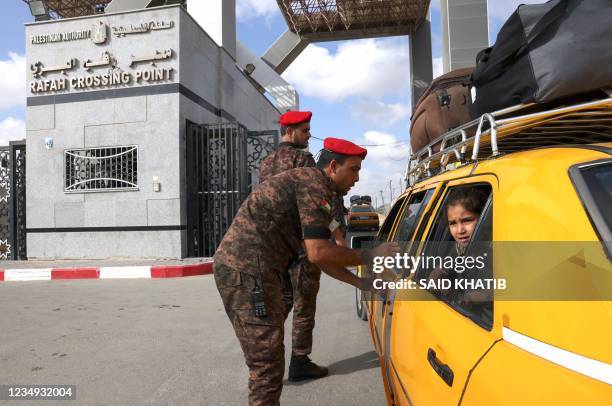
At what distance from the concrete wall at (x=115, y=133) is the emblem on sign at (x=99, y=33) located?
0.09 metres

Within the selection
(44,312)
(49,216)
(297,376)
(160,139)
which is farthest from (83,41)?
(297,376)

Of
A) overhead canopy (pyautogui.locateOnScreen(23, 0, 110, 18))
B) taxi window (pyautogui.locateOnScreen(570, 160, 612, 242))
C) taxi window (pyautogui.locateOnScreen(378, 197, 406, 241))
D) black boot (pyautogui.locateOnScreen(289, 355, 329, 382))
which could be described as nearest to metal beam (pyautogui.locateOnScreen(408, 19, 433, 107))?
overhead canopy (pyautogui.locateOnScreen(23, 0, 110, 18))

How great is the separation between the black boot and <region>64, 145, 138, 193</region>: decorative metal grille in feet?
25.3

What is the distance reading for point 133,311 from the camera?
5305 mm

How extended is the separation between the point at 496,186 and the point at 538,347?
23.2 inches

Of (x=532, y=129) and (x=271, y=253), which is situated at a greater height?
(x=532, y=129)

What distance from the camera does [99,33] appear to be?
32.5 feet

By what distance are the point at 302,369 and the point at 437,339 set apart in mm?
1935

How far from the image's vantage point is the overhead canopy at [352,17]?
21141mm

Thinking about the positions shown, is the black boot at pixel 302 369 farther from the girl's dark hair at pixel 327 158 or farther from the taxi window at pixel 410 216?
the girl's dark hair at pixel 327 158

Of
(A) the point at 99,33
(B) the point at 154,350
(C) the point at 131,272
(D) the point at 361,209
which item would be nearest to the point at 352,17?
(D) the point at 361,209

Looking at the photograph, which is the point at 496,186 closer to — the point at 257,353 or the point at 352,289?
the point at 257,353

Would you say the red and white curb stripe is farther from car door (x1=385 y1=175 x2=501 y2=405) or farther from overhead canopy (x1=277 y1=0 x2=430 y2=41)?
overhead canopy (x1=277 y1=0 x2=430 y2=41)

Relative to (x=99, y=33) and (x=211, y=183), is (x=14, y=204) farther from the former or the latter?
(x=211, y=183)
